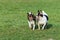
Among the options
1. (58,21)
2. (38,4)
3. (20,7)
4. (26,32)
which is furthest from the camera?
(38,4)

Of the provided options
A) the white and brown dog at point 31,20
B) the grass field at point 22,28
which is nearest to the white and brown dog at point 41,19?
the white and brown dog at point 31,20

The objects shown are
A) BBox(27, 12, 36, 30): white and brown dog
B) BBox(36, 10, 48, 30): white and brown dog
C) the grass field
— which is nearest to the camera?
the grass field

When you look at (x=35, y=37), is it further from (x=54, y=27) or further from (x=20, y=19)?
(x=20, y=19)

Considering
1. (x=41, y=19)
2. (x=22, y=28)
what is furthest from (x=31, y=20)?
(x=22, y=28)

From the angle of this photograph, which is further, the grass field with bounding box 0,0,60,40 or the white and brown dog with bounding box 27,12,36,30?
the white and brown dog with bounding box 27,12,36,30

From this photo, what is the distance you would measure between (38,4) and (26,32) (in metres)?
10.7

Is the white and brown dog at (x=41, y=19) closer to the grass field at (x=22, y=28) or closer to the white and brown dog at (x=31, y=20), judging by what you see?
the white and brown dog at (x=31, y=20)

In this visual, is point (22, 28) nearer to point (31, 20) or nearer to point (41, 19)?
point (31, 20)

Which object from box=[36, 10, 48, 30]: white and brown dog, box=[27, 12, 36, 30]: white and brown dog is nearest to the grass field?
box=[27, 12, 36, 30]: white and brown dog

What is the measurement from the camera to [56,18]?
1652 cm

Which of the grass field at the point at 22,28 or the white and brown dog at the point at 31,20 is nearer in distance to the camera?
the grass field at the point at 22,28

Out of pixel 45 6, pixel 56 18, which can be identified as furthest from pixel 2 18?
pixel 45 6

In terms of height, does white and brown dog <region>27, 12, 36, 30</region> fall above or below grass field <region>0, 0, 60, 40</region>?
above

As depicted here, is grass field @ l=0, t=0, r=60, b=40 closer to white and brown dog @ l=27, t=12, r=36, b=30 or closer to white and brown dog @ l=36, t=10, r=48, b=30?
white and brown dog @ l=27, t=12, r=36, b=30
